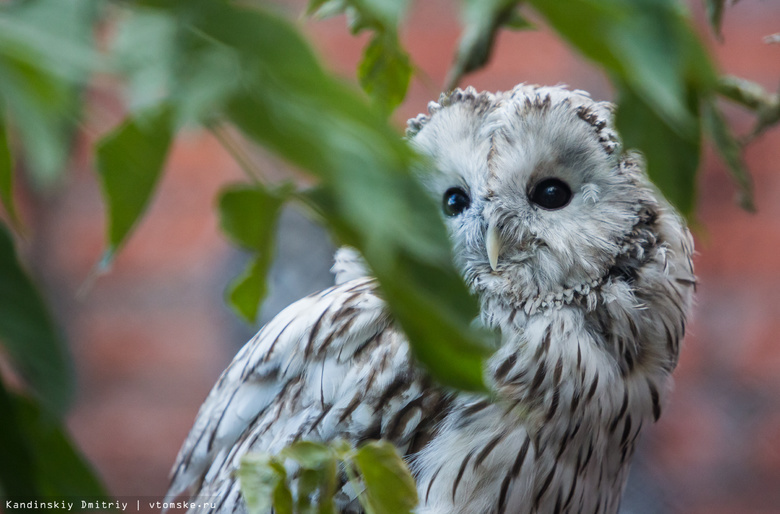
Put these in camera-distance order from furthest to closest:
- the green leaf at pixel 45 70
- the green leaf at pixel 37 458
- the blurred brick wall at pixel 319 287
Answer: the blurred brick wall at pixel 319 287 → the green leaf at pixel 37 458 → the green leaf at pixel 45 70

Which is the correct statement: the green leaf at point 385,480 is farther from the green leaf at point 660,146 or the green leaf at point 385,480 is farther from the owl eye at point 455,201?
the owl eye at point 455,201

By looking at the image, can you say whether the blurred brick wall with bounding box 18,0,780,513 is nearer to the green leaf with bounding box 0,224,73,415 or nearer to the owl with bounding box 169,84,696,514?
the owl with bounding box 169,84,696,514

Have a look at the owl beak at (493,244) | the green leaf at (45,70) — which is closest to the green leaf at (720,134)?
the green leaf at (45,70)

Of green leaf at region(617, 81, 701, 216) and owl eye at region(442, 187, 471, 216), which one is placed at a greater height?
green leaf at region(617, 81, 701, 216)

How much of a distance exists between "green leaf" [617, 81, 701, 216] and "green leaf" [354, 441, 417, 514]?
246 mm

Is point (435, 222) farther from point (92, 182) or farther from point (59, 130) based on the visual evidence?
point (92, 182)

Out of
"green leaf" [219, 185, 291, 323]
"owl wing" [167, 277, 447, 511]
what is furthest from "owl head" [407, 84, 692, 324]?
"green leaf" [219, 185, 291, 323]

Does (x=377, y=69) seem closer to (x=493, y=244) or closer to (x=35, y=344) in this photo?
(x=493, y=244)

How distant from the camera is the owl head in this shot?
41.0 inches

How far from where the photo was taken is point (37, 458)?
37 centimetres

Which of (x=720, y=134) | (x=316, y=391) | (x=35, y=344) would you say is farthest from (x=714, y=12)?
(x=316, y=391)

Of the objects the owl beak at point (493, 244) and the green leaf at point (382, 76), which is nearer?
the green leaf at point (382, 76)

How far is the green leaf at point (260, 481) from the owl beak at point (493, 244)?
53 cm

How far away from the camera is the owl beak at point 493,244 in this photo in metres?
1.01
